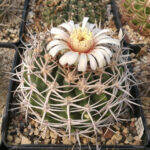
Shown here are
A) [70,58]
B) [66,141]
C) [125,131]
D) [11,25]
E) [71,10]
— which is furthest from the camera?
[11,25]

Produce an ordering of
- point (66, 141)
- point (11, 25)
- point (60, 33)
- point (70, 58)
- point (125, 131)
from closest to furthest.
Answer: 1. point (70, 58)
2. point (60, 33)
3. point (66, 141)
4. point (125, 131)
5. point (11, 25)

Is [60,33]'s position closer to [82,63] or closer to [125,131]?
[82,63]

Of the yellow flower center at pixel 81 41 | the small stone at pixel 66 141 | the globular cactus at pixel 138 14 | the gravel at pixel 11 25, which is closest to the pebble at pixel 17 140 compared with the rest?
the small stone at pixel 66 141

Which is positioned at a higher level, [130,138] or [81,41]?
[81,41]

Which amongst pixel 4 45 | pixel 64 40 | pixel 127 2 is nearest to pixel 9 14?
pixel 4 45

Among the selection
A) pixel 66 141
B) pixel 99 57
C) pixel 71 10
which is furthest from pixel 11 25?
pixel 99 57

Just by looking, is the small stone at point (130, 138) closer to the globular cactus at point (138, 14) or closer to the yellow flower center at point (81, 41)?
the yellow flower center at point (81, 41)

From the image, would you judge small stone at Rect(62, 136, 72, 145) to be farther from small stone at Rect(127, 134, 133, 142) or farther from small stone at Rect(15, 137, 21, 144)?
small stone at Rect(127, 134, 133, 142)
